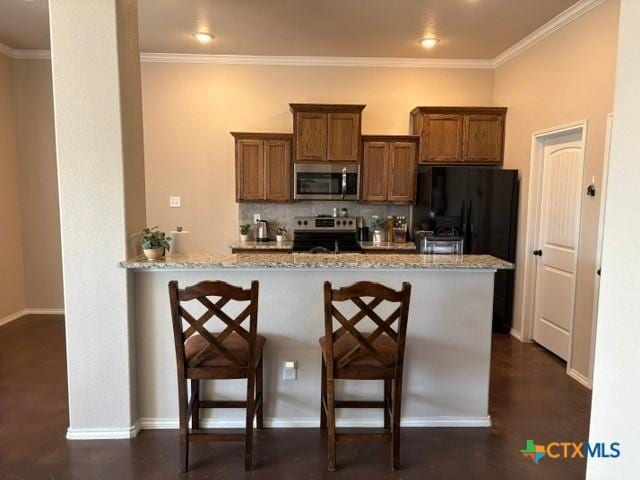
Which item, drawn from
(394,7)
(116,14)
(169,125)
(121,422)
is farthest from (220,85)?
(121,422)

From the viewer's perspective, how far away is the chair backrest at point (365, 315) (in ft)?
6.61

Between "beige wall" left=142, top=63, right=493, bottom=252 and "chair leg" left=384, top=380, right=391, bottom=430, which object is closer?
"chair leg" left=384, top=380, right=391, bottom=430

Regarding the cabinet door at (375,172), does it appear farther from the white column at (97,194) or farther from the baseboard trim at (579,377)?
the white column at (97,194)

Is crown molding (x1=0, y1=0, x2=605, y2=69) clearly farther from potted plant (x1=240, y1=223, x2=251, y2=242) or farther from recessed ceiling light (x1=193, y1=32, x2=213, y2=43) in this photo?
potted plant (x1=240, y1=223, x2=251, y2=242)

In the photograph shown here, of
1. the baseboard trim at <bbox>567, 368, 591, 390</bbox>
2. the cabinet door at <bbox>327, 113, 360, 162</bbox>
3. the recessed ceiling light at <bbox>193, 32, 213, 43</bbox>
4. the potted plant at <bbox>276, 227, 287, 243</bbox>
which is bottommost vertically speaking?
the baseboard trim at <bbox>567, 368, 591, 390</bbox>

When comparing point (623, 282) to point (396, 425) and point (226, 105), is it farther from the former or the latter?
point (226, 105)

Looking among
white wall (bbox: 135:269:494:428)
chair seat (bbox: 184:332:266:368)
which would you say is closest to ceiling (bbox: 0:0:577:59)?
white wall (bbox: 135:269:494:428)

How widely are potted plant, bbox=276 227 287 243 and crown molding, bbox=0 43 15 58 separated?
11.6 feet

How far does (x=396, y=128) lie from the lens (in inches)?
195

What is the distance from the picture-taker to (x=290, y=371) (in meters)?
2.57

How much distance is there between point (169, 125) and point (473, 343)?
13.4ft

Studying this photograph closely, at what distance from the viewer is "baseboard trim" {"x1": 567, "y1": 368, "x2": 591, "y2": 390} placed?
10.6ft

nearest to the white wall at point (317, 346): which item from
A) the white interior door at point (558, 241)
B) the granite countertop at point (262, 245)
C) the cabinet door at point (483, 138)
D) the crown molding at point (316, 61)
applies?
the white interior door at point (558, 241)

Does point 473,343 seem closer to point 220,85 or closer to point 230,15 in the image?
point 230,15
